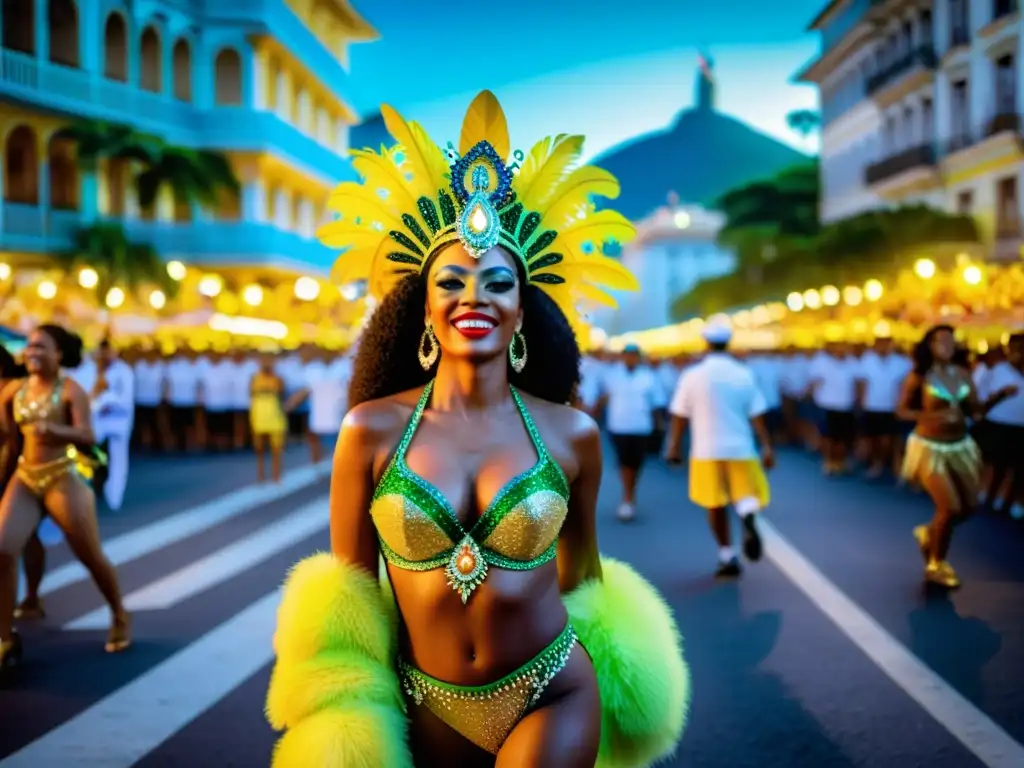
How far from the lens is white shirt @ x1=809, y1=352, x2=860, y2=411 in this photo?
655 inches

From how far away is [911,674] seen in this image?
609cm

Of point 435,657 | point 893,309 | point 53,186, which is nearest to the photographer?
point 435,657

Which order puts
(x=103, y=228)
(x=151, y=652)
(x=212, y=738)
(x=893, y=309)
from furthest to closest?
A: (x=103, y=228) < (x=893, y=309) < (x=151, y=652) < (x=212, y=738)

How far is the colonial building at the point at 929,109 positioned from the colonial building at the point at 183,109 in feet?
67.4

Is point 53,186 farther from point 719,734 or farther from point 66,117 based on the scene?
point 719,734

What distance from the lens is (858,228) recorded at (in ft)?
114

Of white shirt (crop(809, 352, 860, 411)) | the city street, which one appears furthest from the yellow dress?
white shirt (crop(809, 352, 860, 411))

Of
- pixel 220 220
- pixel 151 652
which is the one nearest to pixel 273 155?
pixel 220 220

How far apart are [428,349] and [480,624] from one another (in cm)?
88

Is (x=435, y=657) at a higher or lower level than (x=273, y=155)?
lower

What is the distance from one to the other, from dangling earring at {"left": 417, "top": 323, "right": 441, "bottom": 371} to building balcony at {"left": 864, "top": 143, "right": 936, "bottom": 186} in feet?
124

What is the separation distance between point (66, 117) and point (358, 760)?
90.3ft

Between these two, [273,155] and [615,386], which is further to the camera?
[273,155]

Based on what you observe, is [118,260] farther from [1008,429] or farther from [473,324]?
[473,324]
